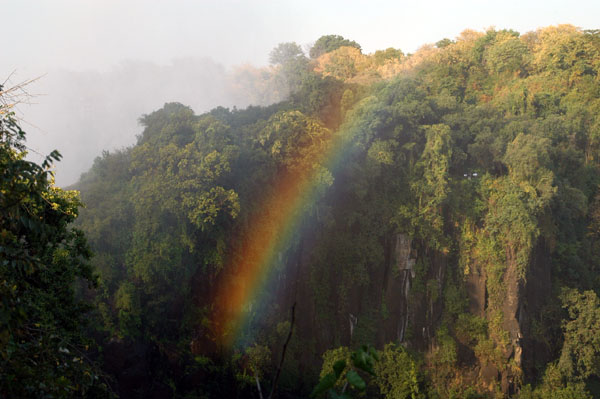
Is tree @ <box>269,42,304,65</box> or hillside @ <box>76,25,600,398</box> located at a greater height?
tree @ <box>269,42,304,65</box>

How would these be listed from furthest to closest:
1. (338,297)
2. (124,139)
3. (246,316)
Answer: (124,139) → (338,297) → (246,316)

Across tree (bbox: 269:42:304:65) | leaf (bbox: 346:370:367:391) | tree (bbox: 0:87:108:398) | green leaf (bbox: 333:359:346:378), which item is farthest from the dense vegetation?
tree (bbox: 269:42:304:65)

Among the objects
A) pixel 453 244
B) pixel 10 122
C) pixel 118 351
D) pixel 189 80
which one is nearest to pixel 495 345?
pixel 453 244

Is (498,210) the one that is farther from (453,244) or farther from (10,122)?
(10,122)

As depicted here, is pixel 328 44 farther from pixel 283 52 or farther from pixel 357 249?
pixel 357 249

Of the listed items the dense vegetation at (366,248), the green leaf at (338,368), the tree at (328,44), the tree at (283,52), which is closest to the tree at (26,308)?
the green leaf at (338,368)

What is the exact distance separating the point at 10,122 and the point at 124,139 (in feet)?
132

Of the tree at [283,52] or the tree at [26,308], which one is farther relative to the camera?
the tree at [283,52]

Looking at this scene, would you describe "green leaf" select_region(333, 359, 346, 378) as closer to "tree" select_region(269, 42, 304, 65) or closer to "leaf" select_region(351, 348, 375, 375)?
"leaf" select_region(351, 348, 375, 375)

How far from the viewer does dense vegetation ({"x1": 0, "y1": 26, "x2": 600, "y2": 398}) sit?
13.1 metres

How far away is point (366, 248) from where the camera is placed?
15.0 m

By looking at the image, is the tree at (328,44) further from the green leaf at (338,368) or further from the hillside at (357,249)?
the green leaf at (338,368)

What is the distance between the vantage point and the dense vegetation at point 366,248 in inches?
515

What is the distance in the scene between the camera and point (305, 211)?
564 inches
